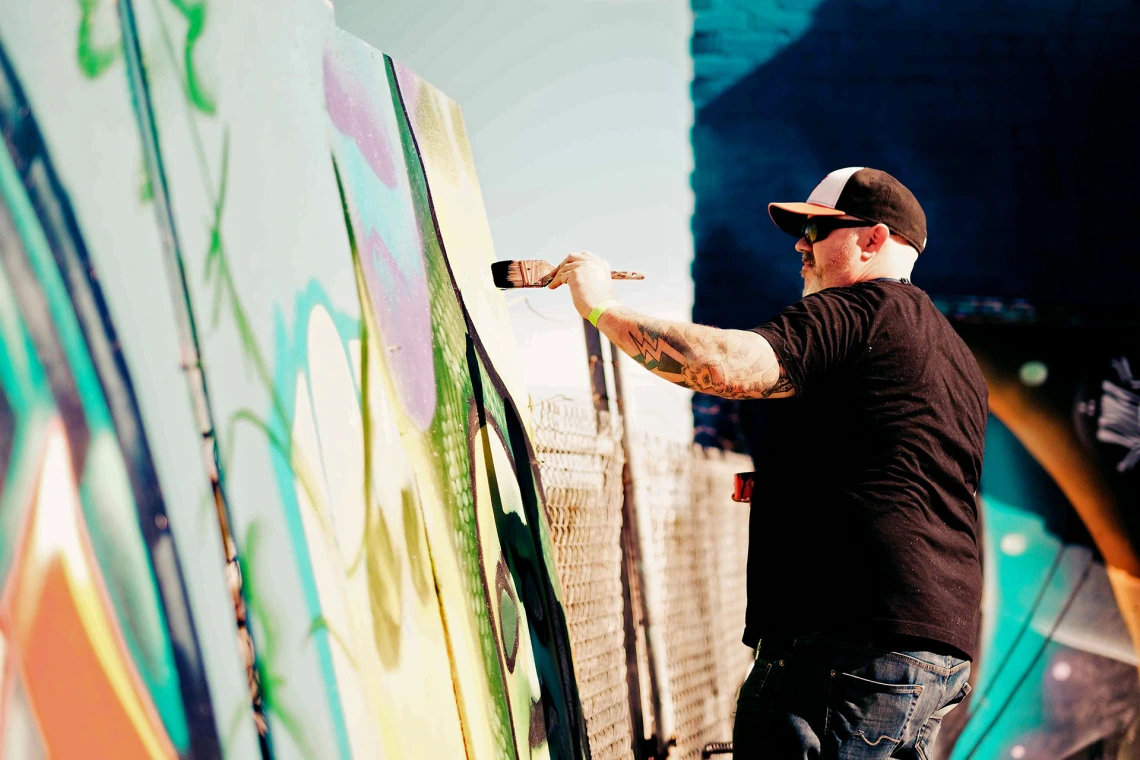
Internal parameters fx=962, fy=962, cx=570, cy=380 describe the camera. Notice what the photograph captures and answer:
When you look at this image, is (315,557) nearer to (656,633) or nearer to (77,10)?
(77,10)

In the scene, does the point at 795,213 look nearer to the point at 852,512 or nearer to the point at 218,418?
the point at 852,512

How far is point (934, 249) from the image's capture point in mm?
5434

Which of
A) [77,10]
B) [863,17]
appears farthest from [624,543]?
[863,17]

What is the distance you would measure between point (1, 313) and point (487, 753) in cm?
123

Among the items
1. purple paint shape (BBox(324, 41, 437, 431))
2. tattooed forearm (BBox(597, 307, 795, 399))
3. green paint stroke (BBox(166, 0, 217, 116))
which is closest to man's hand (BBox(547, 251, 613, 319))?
tattooed forearm (BBox(597, 307, 795, 399))

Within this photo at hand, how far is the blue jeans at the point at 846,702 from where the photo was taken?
179cm

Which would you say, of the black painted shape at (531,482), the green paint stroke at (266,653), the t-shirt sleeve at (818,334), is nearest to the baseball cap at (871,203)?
the t-shirt sleeve at (818,334)

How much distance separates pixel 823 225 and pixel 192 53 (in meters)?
1.36

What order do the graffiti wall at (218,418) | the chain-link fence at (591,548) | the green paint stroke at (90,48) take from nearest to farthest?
the graffiti wall at (218,418), the green paint stroke at (90,48), the chain-link fence at (591,548)

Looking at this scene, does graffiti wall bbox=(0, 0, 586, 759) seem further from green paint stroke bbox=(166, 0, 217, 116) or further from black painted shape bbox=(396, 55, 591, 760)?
black painted shape bbox=(396, 55, 591, 760)

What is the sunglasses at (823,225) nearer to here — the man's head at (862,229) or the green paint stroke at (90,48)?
the man's head at (862,229)

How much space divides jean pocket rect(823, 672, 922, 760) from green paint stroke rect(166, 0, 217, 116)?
57.0 inches

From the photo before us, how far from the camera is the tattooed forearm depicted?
174 centimetres

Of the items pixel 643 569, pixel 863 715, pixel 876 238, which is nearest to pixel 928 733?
pixel 863 715
